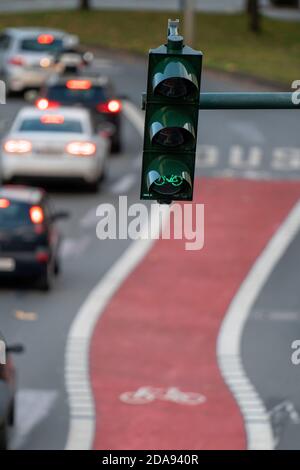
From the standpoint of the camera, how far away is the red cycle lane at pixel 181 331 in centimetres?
2100

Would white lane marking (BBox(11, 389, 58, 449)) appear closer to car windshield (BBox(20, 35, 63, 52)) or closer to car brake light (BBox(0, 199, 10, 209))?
car brake light (BBox(0, 199, 10, 209))

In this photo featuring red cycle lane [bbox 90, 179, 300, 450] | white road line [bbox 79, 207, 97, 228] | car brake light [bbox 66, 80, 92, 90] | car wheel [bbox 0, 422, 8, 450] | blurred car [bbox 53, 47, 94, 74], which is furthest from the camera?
blurred car [bbox 53, 47, 94, 74]

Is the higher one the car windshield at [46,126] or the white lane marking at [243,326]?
the car windshield at [46,126]

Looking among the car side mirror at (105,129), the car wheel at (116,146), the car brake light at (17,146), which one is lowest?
the car brake light at (17,146)

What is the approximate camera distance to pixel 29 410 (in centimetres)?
2162

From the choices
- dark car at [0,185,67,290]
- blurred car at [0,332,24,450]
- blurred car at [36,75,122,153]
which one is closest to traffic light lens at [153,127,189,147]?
blurred car at [0,332,24,450]

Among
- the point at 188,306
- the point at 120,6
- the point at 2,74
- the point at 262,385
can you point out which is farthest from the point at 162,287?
the point at 120,6

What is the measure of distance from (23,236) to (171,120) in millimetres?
18123

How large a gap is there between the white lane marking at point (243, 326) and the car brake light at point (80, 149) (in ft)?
13.8

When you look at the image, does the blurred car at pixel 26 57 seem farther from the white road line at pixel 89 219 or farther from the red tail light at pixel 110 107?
the white road line at pixel 89 219

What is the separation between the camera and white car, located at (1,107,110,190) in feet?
121

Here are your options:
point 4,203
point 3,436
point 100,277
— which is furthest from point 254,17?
point 3,436

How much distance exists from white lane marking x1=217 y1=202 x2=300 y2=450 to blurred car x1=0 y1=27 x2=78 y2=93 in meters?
15.5

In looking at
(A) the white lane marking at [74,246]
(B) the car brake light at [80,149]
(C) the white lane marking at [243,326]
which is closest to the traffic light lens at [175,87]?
(C) the white lane marking at [243,326]
